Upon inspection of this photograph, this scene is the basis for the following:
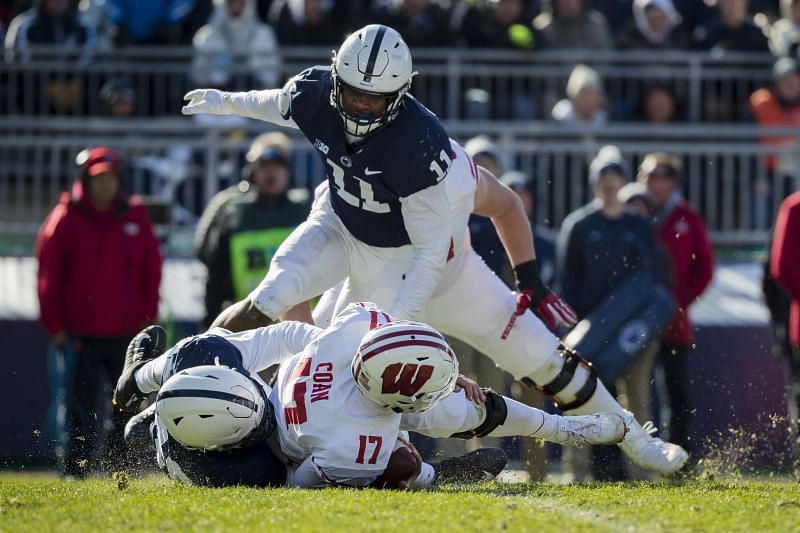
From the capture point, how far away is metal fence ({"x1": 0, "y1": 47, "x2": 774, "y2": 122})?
12945 millimetres

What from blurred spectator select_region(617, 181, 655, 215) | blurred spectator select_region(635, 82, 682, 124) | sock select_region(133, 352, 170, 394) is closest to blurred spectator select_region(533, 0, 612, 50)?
blurred spectator select_region(635, 82, 682, 124)

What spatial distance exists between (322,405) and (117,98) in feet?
22.4

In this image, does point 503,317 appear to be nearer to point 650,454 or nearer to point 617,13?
point 650,454

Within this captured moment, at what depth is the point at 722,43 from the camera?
1347cm

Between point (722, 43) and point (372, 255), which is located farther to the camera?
point (722, 43)

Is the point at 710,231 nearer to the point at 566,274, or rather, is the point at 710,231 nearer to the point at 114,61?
the point at 566,274

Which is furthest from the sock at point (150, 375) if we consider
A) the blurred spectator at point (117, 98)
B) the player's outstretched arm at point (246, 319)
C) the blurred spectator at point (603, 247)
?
the blurred spectator at point (117, 98)

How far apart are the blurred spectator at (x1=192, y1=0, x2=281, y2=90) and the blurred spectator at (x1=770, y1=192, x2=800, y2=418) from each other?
4850 mm

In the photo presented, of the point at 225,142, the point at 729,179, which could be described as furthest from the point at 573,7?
the point at 225,142

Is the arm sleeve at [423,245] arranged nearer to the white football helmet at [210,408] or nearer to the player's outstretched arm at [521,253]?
the player's outstretched arm at [521,253]

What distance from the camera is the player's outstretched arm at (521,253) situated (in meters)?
8.14

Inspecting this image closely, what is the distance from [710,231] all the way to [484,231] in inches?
133

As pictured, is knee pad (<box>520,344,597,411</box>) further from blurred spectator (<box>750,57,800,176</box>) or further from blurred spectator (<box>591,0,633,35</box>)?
blurred spectator (<box>591,0,633,35</box>)

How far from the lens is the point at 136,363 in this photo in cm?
741
